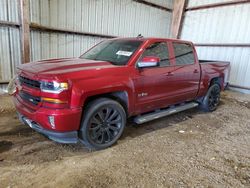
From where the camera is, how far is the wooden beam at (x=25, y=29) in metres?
5.33

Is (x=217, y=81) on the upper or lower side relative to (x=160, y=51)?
lower

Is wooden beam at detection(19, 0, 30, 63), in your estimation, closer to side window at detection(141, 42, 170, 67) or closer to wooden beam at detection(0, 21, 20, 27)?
wooden beam at detection(0, 21, 20, 27)

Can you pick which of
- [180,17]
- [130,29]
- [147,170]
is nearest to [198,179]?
[147,170]

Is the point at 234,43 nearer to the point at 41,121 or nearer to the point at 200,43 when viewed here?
the point at 200,43

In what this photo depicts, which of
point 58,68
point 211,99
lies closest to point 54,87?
point 58,68

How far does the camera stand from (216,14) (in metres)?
8.70

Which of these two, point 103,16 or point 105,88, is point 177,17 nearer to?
point 103,16

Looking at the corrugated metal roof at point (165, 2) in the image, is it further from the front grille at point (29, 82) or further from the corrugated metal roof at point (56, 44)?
the front grille at point (29, 82)

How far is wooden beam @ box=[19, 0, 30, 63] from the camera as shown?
5.33m

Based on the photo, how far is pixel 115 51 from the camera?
369 cm

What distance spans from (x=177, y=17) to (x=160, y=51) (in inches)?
274

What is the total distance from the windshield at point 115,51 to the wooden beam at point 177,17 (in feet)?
22.2

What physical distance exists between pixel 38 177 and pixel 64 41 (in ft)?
17.0

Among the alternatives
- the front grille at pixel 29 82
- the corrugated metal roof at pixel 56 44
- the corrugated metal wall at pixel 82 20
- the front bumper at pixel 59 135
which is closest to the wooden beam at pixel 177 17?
the corrugated metal wall at pixel 82 20
